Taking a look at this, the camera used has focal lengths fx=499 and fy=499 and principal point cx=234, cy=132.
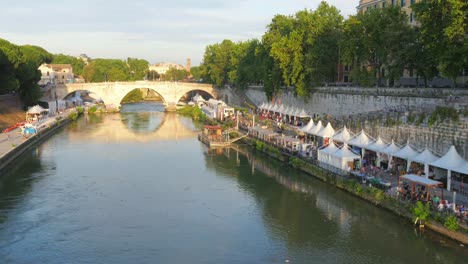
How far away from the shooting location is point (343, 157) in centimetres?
2408

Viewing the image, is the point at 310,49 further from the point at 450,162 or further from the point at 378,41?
the point at 450,162

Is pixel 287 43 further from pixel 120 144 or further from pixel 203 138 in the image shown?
pixel 120 144

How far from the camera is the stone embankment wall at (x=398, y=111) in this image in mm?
21297

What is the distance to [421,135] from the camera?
2292 centimetres

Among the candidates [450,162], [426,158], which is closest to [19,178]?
[426,158]

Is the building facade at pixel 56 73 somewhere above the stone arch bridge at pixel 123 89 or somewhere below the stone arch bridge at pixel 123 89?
above

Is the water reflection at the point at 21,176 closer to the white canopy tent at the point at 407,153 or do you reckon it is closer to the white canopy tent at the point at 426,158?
the white canopy tent at the point at 407,153

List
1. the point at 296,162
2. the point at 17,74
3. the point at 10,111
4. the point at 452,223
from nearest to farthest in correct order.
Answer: the point at 452,223
the point at 296,162
the point at 10,111
the point at 17,74

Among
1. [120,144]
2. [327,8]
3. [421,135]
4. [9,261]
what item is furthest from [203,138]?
[9,261]

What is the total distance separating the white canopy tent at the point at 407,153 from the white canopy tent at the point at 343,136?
4.58 m

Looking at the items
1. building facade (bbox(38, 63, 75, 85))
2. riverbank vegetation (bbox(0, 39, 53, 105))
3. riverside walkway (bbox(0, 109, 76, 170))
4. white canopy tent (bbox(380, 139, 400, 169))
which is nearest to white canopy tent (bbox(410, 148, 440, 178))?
white canopy tent (bbox(380, 139, 400, 169))

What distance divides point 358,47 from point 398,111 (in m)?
9.22

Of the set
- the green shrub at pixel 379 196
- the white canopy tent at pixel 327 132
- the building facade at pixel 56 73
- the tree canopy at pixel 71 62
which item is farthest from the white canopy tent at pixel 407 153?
the tree canopy at pixel 71 62

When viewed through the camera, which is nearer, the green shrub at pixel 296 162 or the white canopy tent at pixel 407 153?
the white canopy tent at pixel 407 153
